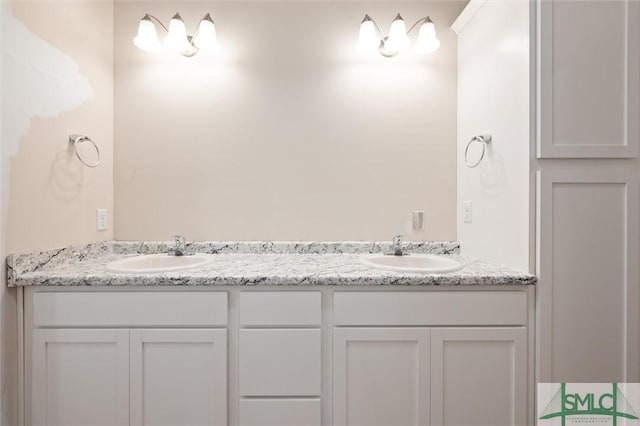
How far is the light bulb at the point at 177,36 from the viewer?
174cm

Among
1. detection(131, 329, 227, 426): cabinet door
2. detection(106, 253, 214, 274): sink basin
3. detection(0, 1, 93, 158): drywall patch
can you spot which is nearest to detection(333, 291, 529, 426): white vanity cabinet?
detection(131, 329, 227, 426): cabinet door

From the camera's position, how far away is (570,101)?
1.29m

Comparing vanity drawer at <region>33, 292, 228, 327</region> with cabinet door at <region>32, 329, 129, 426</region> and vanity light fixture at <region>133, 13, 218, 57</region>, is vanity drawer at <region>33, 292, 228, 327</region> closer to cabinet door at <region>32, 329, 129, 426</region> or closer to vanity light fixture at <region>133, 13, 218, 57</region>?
cabinet door at <region>32, 329, 129, 426</region>

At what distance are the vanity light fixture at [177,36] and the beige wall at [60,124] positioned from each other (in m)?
0.26

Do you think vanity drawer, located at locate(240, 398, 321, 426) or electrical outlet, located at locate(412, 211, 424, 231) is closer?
vanity drawer, located at locate(240, 398, 321, 426)

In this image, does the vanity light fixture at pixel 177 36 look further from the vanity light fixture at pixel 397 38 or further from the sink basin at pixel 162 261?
the sink basin at pixel 162 261

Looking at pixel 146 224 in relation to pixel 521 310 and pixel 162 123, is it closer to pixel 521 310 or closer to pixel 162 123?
pixel 162 123

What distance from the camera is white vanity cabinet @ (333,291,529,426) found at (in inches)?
51.2

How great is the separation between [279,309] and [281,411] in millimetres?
407

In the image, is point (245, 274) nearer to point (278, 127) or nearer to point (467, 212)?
point (278, 127)

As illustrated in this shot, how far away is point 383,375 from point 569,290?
824 millimetres

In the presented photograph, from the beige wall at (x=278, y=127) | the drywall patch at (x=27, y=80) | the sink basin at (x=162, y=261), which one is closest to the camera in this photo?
the drywall patch at (x=27, y=80)

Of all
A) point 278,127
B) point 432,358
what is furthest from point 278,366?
point 278,127

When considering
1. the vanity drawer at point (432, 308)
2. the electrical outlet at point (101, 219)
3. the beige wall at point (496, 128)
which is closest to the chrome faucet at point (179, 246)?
the electrical outlet at point (101, 219)
